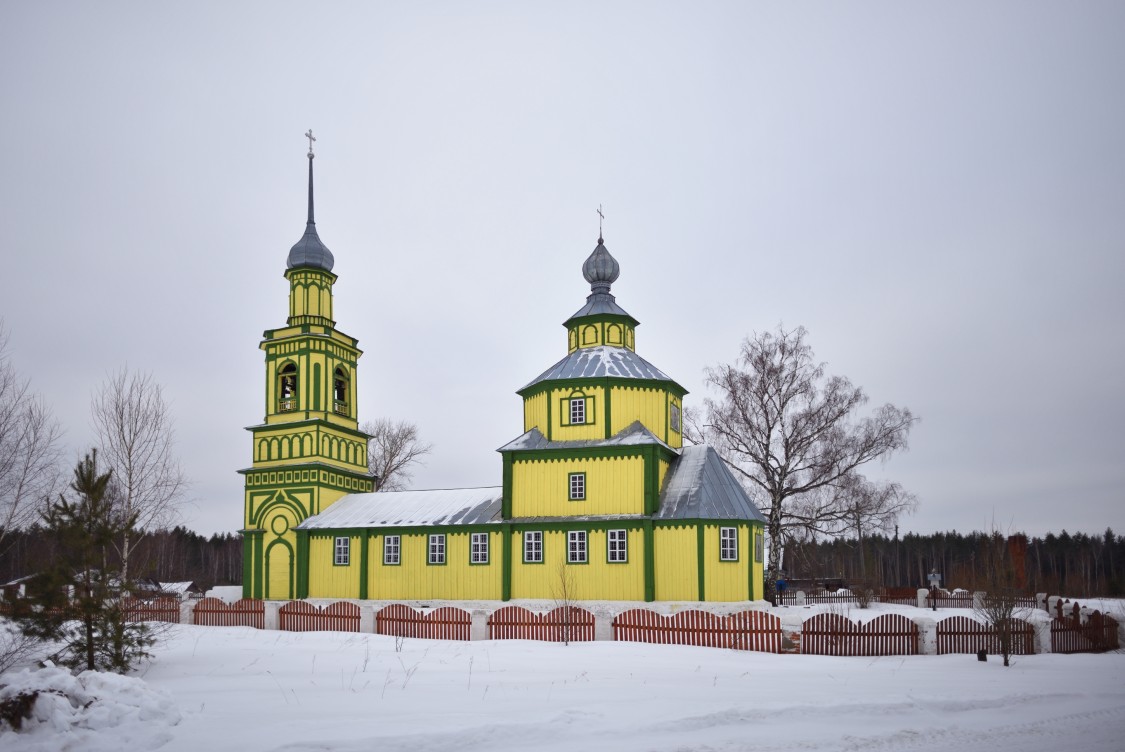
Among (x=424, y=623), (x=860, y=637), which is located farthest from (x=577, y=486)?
(x=860, y=637)

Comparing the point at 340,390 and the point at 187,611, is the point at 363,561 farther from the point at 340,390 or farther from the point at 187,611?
the point at 340,390

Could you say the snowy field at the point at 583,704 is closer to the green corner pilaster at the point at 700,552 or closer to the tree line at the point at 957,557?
the green corner pilaster at the point at 700,552

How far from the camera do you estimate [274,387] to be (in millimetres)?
36469

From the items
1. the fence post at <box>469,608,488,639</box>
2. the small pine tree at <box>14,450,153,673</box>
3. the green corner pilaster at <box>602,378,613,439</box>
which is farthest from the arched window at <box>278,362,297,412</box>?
the small pine tree at <box>14,450,153,673</box>

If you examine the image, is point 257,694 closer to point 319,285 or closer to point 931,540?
point 319,285

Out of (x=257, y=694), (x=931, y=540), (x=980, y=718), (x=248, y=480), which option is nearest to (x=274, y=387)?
(x=248, y=480)

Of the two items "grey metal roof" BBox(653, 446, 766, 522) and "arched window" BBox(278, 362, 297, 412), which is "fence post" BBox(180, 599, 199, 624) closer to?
"arched window" BBox(278, 362, 297, 412)

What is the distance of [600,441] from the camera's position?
28547mm

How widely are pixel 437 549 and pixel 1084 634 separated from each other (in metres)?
18.8

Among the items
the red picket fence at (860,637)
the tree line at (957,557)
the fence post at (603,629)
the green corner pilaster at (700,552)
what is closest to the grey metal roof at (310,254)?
the green corner pilaster at (700,552)

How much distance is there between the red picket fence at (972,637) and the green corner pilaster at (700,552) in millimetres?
8406

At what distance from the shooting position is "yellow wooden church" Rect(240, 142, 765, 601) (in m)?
27.1

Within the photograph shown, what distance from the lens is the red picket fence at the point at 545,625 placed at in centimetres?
2075

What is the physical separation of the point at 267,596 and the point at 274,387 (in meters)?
8.16
